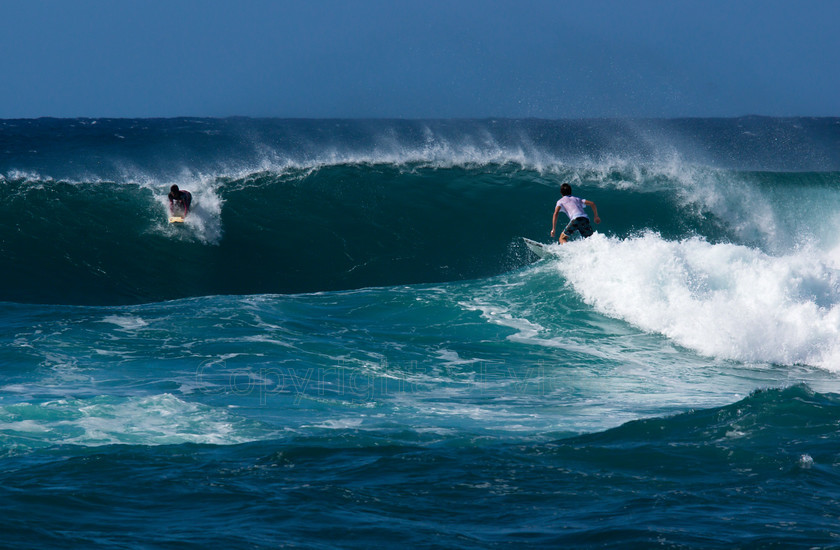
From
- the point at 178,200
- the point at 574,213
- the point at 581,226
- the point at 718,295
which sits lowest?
the point at 718,295

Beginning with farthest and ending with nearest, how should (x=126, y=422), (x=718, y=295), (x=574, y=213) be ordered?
(x=574, y=213)
(x=718, y=295)
(x=126, y=422)

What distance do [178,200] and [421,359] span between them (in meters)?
9.41

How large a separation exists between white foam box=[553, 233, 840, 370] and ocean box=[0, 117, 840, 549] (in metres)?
0.04

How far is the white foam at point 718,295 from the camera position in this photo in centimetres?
1123

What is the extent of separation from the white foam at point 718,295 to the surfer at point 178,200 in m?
8.57

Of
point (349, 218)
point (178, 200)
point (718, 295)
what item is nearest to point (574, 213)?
point (718, 295)

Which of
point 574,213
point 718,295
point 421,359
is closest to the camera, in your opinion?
point 421,359

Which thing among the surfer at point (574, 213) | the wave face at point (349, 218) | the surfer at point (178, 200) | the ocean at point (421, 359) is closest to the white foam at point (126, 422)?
the ocean at point (421, 359)

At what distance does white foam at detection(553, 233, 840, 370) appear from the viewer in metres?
11.2

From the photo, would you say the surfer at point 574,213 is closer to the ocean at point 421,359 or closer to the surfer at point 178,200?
the ocean at point 421,359

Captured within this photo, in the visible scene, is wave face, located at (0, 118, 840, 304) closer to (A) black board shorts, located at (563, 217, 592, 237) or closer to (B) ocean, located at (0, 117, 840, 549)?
(B) ocean, located at (0, 117, 840, 549)

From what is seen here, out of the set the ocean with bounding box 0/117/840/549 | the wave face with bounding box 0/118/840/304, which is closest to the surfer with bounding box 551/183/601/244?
the ocean with bounding box 0/117/840/549

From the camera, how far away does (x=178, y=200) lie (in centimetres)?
1820

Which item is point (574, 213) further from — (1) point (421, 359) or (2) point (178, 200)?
(2) point (178, 200)
